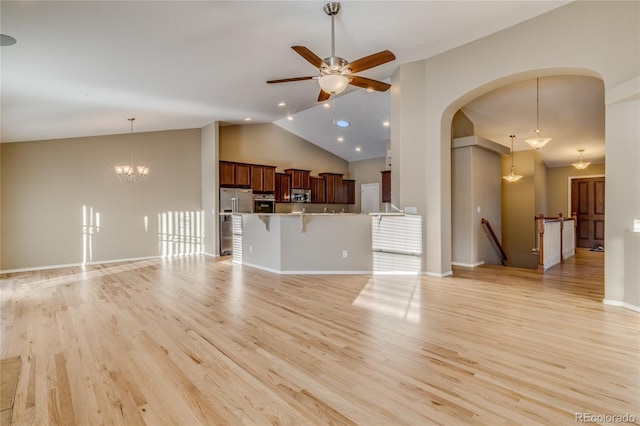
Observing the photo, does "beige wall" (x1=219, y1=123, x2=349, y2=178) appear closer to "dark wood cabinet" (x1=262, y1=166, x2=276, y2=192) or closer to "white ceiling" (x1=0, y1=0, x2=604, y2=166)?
"dark wood cabinet" (x1=262, y1=166, x2=276, y2=192)

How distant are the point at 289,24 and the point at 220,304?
3.50 metres

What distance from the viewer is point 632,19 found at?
336 centimetres

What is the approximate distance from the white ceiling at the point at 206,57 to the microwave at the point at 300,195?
326 centimetres

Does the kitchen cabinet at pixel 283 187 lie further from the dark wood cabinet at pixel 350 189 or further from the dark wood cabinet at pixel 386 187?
the dark wood cabinet at pixel 386 187

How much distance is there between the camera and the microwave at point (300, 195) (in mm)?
9863

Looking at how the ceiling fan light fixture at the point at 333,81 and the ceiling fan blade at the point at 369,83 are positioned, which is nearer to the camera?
the ceiling fan light fixture at the point at 333,81

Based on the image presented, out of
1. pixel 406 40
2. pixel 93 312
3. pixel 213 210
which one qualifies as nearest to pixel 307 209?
pixel 213 210

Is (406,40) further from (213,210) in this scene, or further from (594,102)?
(213,210)

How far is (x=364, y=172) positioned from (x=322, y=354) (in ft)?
29.9

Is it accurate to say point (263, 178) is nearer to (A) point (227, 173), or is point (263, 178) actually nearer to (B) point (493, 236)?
(A) point (227, 173)

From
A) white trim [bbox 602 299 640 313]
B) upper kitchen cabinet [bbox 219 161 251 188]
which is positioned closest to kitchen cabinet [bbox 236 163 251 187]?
upper kitchen cabinet [bbox 219 161 251 188]

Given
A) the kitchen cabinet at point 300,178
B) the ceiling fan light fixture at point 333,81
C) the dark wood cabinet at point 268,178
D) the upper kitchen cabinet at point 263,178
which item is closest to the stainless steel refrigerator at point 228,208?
the upper kitchen cabinet at point 263,178

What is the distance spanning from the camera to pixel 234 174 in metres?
8.29

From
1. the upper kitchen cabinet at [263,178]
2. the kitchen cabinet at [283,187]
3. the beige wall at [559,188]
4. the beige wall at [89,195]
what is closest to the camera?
the beige wall at [89,195]
